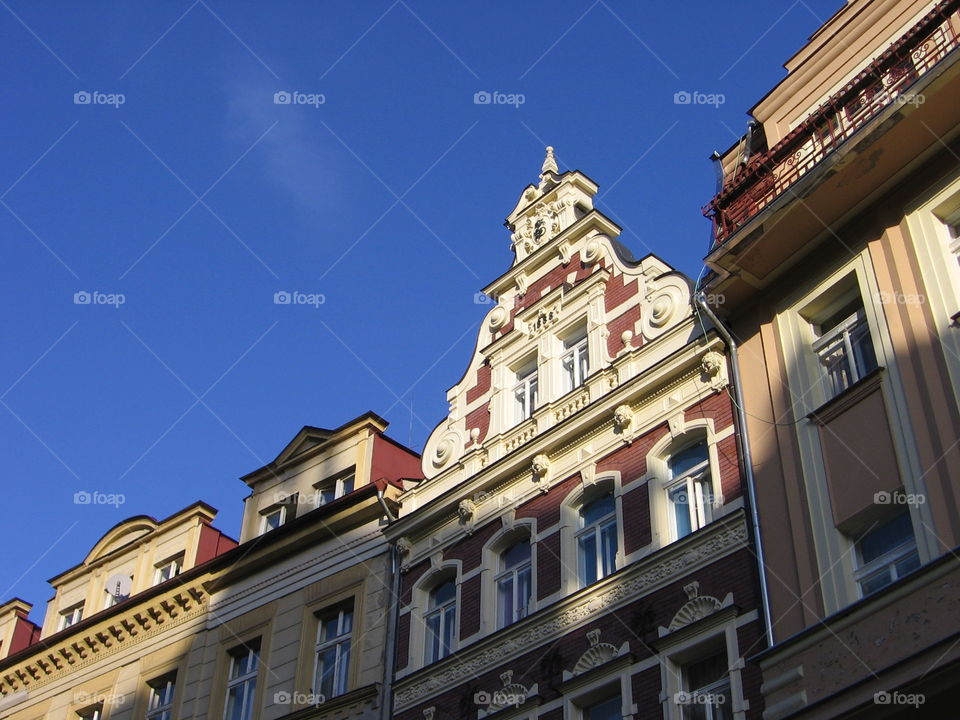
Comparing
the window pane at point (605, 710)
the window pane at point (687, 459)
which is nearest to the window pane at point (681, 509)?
the window pane at point (687, 459)

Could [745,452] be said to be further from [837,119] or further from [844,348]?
[837,119]

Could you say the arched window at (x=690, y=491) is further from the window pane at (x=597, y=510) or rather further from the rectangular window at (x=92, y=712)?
the rectangular window at (x=92, y=712)

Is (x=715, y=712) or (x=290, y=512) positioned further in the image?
(x=290, y=512)

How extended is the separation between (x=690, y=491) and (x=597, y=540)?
73.7 inches

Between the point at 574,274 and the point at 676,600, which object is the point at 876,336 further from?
the point at 574,274

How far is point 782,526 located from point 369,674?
8.97 meters

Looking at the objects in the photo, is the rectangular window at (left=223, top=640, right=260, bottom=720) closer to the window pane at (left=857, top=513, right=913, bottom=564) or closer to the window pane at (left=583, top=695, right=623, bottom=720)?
the window pane at (left=583, top=695, right=623, bottom=720)

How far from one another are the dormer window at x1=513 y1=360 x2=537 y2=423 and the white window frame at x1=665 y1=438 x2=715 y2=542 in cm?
459

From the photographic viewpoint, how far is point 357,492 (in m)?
25.7

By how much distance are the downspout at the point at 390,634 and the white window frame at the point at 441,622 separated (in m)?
0.68

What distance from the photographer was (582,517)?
2142 centimetres

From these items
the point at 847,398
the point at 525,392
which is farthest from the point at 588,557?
the point at 847,398

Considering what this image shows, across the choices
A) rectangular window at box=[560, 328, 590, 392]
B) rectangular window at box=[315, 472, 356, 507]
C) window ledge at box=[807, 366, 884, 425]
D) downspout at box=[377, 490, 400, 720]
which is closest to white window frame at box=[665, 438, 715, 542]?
window ledge at box=[807, 366, 884, 425]

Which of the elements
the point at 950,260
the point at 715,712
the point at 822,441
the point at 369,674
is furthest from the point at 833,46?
the point at 369,674
